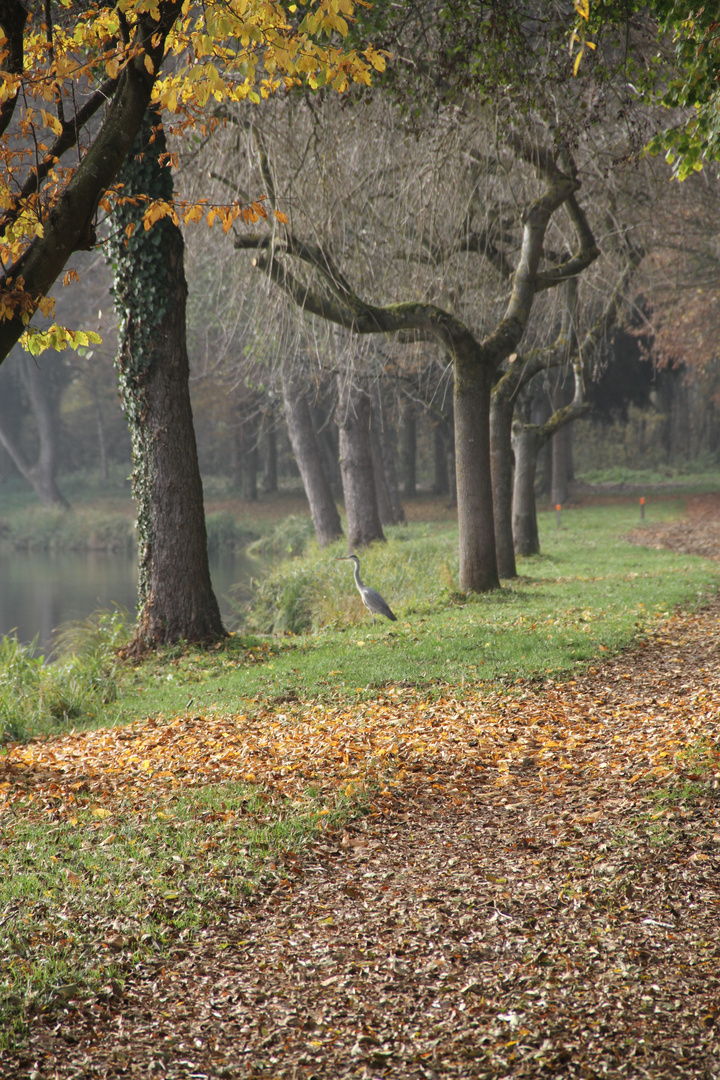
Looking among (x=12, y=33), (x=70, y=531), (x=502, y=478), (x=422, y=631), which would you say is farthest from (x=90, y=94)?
(x=70, y=531)

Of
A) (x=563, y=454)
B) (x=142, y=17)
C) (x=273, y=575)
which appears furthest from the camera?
(x=563, y=454)

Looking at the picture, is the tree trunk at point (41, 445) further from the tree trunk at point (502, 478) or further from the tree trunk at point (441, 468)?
the tree trunk at point (502, 478)

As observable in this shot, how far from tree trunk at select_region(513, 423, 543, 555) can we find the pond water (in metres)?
6.00

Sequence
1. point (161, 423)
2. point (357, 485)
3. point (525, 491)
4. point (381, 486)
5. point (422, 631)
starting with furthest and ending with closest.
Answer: point (381, 486) → point (357, 485) → point (525, 491) → point (422, 631) → point (161, 423)

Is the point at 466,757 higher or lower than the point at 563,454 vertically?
lower

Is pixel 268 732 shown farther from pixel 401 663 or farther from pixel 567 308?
pixel 567 308

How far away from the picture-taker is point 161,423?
9.58 meters

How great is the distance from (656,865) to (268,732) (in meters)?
3.29

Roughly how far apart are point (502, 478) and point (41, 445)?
31.0 meters

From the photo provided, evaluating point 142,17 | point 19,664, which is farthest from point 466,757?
point 19,664

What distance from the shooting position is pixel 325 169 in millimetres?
9844

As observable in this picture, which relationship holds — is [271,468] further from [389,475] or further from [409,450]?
[389,475]

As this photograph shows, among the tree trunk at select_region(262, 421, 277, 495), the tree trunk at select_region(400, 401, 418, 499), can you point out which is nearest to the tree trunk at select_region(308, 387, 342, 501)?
the tree trunk at select_region(262, 421, 277, 495)

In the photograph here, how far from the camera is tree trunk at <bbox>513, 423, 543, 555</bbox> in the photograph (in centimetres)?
1717
